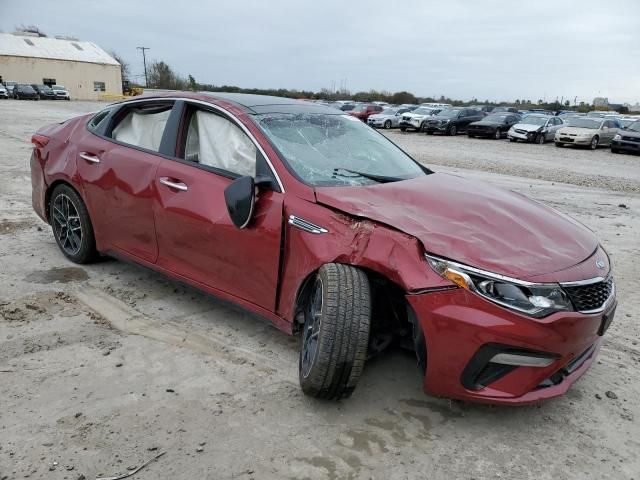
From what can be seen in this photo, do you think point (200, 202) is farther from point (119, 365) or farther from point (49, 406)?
point (49, 406)

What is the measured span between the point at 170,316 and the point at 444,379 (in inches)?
84.3

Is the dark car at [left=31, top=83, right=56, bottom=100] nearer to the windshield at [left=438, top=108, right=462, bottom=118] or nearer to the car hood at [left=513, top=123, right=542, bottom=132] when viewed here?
the windshield at [left=438, top=108, right=462, bottom=118]

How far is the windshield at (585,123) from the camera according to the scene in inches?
920

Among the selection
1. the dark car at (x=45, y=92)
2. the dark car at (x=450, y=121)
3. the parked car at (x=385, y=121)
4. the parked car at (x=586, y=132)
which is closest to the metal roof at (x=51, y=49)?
the dark car at (x=45, y=92)

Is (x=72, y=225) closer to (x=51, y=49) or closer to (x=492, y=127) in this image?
(x=492, y=127)

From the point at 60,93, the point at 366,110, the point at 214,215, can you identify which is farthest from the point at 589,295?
the point at 60,93

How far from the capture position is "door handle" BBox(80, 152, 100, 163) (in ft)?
14.4

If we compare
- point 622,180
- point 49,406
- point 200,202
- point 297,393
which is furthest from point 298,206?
point 622,180

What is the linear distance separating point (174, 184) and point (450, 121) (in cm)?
2597

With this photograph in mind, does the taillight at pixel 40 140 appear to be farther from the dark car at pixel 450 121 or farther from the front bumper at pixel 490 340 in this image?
the dark car at pixel 450 121

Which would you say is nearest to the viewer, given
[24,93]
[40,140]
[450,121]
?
[40,140]

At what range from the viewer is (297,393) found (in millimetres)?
3055

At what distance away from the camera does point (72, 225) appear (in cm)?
477

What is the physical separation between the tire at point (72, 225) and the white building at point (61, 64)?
66853 mm
